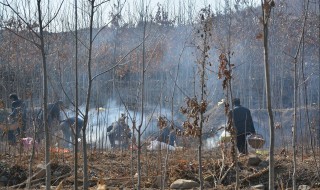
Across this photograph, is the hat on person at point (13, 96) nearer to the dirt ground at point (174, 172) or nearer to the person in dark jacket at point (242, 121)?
the dirt ground at point (174, 172)

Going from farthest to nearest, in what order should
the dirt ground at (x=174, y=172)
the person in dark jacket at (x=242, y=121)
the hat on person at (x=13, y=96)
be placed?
the hat on person at (x=13, y=96) < the person in dark jacket at (x=242, y=121) < the dirt ground at (x=174, y=172)

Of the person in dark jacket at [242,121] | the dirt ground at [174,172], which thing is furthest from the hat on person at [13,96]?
the person in dark jacket at [242,121]

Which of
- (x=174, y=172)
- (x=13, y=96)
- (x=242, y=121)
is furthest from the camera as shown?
(x=13, y=96)

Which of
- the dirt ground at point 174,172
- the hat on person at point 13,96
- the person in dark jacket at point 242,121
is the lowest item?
the dirt ground at point 174,172

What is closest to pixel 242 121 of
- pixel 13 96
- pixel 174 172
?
pixel 174 172

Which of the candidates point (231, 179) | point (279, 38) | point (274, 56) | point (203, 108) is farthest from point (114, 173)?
point (274, 56)

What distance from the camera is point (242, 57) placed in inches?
743

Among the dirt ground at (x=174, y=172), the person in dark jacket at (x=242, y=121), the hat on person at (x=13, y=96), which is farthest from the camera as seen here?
the hat on person at (x=13, y=96)

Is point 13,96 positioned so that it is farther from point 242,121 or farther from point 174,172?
point 174,172

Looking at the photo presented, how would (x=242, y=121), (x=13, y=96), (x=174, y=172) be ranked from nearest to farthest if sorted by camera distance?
(x=174, y=172) < (x=242, y=121) < (x=13, y=96)

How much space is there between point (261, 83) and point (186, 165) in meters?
11.7

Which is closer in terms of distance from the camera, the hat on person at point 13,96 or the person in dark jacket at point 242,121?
the person in dark jacket at point 242,121

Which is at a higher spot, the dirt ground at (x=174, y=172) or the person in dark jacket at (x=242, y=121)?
the person in dark jacket at (x=242, y=121)

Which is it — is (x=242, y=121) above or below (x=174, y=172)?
above
